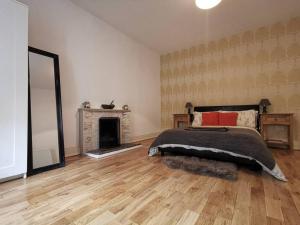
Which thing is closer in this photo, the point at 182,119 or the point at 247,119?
the point at 247,119

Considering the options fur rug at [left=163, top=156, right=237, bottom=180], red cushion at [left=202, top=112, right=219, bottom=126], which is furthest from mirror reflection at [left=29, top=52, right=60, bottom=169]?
red cushion at [left=202, top=112, right=219, bottom=126]

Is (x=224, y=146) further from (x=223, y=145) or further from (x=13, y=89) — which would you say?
(x=13, y=89)

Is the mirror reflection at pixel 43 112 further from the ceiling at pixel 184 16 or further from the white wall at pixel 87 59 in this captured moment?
the ceiling at pixel 184 16

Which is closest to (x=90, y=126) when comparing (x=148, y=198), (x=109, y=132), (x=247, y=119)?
(x=109, y=132)

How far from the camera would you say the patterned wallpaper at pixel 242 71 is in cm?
359

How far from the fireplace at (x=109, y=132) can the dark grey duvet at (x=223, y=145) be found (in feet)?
4.13

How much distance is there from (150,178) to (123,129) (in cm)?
220

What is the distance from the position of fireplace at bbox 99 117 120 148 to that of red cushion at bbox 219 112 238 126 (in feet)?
8.21

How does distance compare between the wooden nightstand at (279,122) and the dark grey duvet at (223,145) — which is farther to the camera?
the wooden nightstand at (279,122)

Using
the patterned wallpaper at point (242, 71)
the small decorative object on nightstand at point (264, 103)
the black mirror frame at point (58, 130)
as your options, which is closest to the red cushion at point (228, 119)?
the small decorative object on nightstand at point (264, 103)

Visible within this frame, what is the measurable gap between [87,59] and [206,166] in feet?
10.1

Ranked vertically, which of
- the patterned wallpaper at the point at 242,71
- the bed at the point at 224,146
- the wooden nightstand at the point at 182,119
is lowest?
the bed at the point at 224,146

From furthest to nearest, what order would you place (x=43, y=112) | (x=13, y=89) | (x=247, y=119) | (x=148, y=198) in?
(x=247, y=119), (x=43, y=112), (x=13, y=89), (x=148, y=198)

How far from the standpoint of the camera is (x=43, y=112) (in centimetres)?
236
